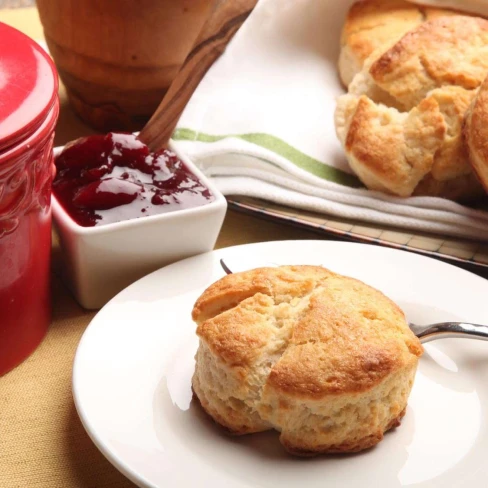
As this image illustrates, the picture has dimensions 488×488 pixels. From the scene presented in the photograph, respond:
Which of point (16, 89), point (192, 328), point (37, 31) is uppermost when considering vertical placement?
point (16, 89)

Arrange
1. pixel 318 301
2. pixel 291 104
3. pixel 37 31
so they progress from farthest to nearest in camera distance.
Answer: pixel 37 31, pixel 291 104, pixel 318 301

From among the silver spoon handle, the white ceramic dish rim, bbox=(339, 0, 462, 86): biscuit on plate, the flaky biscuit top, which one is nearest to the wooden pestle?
the white ceramic dish rim

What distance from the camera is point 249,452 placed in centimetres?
140

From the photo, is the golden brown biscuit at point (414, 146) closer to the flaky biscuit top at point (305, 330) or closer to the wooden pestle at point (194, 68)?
the wooden pestle at point (194, 68)

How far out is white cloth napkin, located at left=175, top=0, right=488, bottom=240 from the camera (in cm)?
205

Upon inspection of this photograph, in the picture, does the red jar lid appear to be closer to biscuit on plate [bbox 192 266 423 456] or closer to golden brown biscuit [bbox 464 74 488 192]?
biscuit on plate [bbox 192 266 423 456]

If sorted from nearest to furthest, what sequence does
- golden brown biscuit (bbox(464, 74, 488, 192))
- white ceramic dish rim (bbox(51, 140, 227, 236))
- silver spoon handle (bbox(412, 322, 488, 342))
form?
silver spoon handle (bbox(412, 322, 488, 342)) < white ceramic dish rim (bbox(51, 140, 227, 236)) < golden brown biscuit (bbox(464, 74, 488, 192))

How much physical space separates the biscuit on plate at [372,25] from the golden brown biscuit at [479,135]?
1.47 ft

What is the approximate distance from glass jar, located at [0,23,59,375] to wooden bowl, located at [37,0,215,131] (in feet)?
2.14

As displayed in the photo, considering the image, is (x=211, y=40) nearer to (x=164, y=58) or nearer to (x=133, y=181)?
(x=164, y=58)

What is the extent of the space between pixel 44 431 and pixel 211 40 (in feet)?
3.91

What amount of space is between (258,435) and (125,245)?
22.9 inches

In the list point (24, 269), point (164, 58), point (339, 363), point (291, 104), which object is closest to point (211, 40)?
point (164, 58)

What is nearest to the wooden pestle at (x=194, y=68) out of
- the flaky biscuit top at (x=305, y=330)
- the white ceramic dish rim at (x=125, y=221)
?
the white ceramic dish rim at (x=125, y=221)
